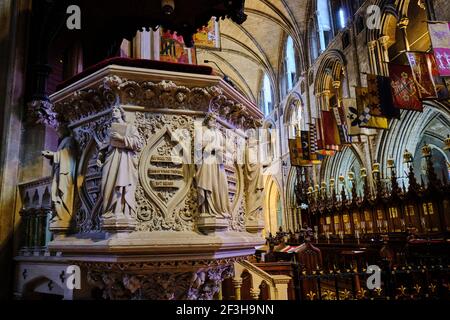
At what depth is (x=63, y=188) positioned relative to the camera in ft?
7.63

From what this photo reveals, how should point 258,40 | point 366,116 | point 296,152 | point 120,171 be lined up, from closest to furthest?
point 120,171 → point 366,116 → point 296,152 → point 258,40

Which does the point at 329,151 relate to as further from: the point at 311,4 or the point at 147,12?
the point at 147,12

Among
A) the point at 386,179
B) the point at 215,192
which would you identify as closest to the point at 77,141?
the point at 215,192

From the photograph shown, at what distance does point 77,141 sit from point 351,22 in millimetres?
15103

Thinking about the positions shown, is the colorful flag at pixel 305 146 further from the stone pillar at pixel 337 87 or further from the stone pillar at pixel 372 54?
the stone pillar at pixel 372 54

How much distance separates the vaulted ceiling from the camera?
19.3 m

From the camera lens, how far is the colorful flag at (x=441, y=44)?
26.4 feet

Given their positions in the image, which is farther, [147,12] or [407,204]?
[407,204]

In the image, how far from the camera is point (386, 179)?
12812mm

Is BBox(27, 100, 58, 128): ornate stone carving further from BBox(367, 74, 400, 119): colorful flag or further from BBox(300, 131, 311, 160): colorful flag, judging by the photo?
BBox(300, 131, 311, 160): colorful flag

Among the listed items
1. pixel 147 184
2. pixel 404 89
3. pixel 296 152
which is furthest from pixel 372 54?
pixel 147 184

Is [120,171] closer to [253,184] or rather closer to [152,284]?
[152,284]

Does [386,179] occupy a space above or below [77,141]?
above

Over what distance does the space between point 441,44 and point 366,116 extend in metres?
2.91
